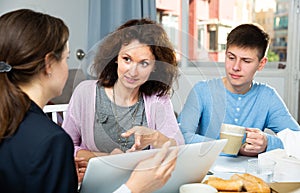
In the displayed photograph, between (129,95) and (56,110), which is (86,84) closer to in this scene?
(129,95)

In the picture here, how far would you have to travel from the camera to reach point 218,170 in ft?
4.03

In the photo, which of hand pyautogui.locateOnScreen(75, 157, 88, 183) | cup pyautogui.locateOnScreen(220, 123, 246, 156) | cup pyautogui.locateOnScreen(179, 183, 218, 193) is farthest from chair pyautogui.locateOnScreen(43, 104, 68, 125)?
cup pyautogui.locateOnScreen(179, 183, 218, 193)

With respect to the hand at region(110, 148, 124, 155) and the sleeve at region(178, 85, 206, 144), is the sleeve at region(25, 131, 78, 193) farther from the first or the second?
the sleeve at region(178, 85, 206, 144)

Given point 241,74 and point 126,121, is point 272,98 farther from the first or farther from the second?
point 126,121

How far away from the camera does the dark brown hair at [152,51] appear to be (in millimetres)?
866

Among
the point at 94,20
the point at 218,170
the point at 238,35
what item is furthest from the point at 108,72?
the point at 94,20

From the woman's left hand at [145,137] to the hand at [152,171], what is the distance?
0.03 m

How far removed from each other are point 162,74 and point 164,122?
13 cm

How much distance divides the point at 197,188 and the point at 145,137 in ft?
0.57

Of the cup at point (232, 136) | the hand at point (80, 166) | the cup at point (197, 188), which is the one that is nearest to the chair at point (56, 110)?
the hand at point (80, 166)

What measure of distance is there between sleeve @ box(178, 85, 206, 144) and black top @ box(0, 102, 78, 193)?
296mm

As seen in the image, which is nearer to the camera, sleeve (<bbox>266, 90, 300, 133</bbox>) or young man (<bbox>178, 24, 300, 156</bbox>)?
young man (<bbox>178, 24, 300, 156</bbox>)

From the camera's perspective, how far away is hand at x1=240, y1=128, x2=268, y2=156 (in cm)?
134

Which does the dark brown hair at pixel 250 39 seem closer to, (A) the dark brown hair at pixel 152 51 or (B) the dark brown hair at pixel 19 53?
(A) the dark brown hair at pixel 152 51
